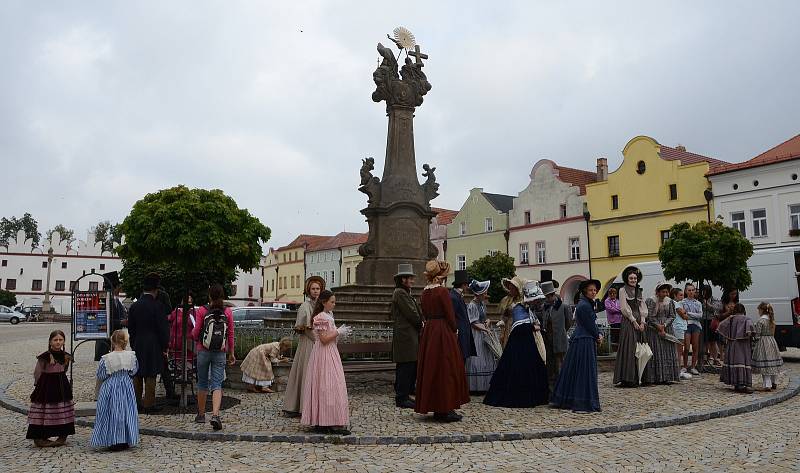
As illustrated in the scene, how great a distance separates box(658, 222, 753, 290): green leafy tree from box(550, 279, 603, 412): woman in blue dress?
11625 mm

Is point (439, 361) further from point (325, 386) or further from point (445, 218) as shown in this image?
point (445, 218)

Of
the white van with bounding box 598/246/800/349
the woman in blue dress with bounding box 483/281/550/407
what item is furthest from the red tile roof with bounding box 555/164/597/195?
the woman in blue dress with bounding box 483/281/550/407

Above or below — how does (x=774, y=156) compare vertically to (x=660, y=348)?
above

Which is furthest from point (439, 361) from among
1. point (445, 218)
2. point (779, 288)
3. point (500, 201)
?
point (445, 218)

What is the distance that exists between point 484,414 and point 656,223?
1286 inches

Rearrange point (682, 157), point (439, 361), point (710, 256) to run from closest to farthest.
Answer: point (439, 361)
point (710, 256)
point (682, 157)

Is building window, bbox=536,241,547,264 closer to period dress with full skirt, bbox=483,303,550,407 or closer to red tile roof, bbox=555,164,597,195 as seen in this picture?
red tile roof, bbox=555,164,597,195

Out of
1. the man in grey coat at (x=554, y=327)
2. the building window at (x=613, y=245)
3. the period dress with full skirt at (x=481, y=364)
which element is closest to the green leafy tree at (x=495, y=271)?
the building window at (x=613, y=245)

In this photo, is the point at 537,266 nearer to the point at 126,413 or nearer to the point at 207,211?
the point at 207,211

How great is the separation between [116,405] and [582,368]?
5.89 metres

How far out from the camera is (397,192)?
1738 centimetres

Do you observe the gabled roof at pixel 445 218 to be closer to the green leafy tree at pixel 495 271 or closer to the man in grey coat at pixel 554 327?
the green leafy tree at pixel 495 271

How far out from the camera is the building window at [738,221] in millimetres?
34500

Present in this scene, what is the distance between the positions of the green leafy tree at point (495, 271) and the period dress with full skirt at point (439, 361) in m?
30.7
